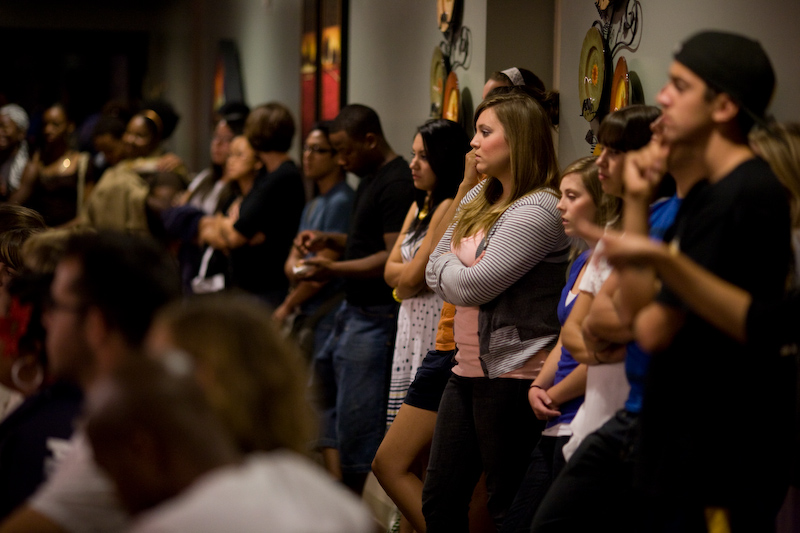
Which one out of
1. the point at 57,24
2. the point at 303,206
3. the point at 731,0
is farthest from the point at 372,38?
the point at 57,24

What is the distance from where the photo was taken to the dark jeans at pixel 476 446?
2785 millimetres

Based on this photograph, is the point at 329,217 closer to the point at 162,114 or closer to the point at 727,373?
the point at 727,373

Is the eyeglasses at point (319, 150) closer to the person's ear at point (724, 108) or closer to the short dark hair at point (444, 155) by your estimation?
the short dark hair at point (444, 155)

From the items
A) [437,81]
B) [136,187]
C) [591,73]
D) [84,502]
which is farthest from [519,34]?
[136,187]

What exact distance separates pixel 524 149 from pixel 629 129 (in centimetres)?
61

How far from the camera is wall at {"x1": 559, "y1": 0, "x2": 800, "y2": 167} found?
2291mm

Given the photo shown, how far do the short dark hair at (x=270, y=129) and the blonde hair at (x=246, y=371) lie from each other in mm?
3629

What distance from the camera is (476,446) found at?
292cm

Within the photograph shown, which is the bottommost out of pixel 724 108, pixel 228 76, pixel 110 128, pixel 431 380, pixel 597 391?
pixel 431 380

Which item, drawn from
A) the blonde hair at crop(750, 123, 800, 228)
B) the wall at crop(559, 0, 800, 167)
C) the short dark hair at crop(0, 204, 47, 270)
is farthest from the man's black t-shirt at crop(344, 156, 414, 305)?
the blonde hair at crop(750, 123, 800, 228)

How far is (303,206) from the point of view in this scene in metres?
5.15

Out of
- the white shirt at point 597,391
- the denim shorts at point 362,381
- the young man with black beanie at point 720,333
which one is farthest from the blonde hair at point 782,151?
the denim shorts at point 362,381

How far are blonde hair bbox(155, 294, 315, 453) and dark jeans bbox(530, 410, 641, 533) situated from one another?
0.92 meters

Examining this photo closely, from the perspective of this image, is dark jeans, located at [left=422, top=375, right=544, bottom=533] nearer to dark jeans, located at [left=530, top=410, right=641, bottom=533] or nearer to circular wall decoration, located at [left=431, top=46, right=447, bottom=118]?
dark jeans, located at [left=530, top=410, right=641, bottom=533]
